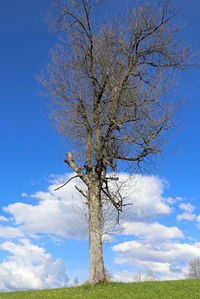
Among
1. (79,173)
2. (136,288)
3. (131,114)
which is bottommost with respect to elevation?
(136,288)

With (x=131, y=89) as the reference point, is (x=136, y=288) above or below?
below

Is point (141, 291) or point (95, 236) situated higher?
point (95, 236)

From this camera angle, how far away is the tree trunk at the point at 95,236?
14.0 meters

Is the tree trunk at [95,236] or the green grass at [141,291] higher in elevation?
the tree trunk at [95,236]

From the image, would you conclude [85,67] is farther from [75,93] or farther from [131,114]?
[131,114]

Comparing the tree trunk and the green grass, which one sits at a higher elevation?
the tree trunk

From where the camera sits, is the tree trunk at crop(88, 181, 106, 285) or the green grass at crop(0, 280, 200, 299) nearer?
the green grass at crop(0, 280, 200, 299)

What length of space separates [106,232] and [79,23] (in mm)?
11862

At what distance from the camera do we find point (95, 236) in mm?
14461

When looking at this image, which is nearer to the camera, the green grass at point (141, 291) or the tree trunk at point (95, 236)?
the green grass at point (141, 291)

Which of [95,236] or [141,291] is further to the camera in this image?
[95,236]

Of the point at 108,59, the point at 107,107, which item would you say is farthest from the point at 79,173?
the point at 108,59

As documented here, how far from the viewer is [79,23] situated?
17.4 metres

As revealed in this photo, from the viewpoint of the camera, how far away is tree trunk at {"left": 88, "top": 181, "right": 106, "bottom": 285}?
45.8ft
